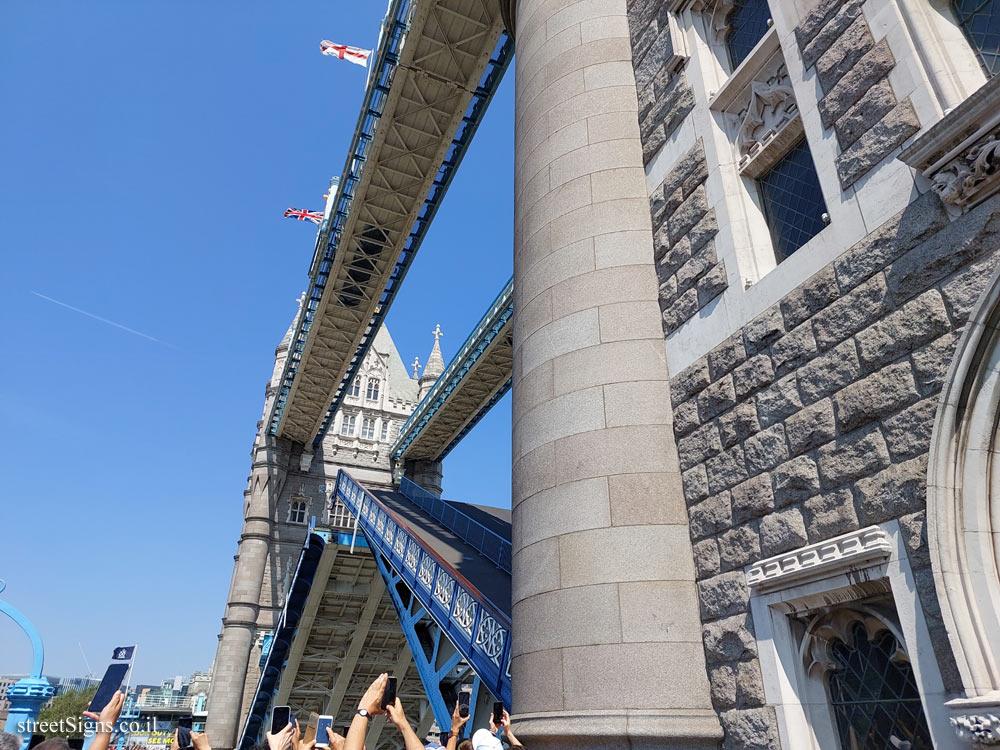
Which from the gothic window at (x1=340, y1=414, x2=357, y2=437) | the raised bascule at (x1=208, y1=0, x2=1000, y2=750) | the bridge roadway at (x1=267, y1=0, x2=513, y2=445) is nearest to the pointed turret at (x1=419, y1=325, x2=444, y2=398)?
the gothic window at (x1=340, y1=414, x2=357, y2=437)

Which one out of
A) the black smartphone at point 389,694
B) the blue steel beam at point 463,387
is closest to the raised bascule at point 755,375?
the black smartphone at point 389,694

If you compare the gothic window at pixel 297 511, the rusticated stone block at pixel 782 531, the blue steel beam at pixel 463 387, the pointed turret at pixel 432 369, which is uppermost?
the pointed turret at pixel 432 369

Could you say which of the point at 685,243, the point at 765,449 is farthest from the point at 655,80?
the point at 765,449

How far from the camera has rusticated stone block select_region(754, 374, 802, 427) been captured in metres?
4.82

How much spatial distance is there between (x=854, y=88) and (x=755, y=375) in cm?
214

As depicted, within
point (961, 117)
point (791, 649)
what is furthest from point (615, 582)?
point (961, 117)

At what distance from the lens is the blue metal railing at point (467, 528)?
16.6 metres

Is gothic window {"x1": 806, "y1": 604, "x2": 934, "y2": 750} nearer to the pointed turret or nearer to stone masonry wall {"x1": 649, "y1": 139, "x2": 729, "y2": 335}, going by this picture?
stone masonry wall {"x1": 649, "y1": 139, "x2": 729, "y2": 335}

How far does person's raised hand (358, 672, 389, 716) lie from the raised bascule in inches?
105

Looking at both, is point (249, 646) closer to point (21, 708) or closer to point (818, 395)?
point (21, 708)

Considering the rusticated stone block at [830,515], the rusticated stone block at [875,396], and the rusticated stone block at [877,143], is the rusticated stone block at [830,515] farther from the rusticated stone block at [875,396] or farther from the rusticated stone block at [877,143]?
the rusticated stone block at [877,143]

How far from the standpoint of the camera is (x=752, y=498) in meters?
5.04

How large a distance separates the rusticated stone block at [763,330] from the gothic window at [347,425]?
148 feet

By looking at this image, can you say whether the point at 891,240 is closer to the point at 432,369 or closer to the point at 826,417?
the point at 826,417
